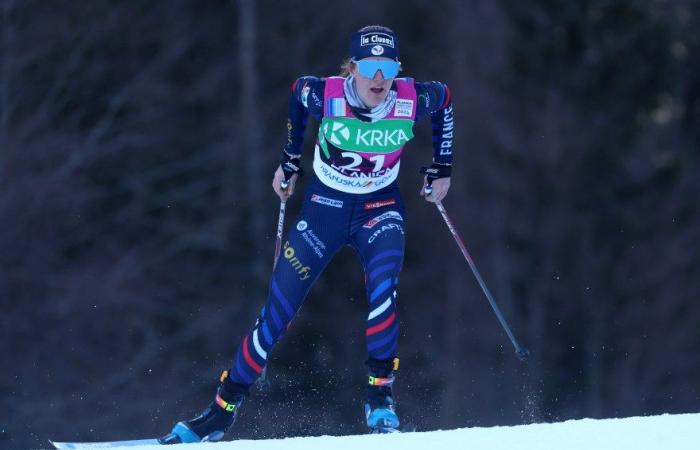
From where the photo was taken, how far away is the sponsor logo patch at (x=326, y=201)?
19.6 ft

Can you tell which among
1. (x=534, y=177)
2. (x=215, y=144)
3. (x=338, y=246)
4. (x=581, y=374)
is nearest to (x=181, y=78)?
(x=215, y=144)

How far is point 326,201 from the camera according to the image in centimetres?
600

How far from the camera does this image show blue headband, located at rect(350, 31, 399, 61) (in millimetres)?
5699

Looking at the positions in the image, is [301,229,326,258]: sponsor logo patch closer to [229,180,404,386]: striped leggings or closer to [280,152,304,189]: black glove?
[229,180,404,386]: striped leggings

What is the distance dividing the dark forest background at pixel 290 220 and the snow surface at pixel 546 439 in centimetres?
904

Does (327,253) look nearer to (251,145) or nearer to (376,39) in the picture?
(376,39)

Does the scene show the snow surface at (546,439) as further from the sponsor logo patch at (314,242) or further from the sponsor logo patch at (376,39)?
the sponsor logo patch at (376,39)

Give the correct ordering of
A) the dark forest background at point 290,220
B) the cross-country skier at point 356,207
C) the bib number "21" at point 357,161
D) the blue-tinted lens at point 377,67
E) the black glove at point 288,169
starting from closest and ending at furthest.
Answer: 1. the blue-tinted lens at point 377,67
2. the cross-country skier at point 356,207
3. the bib number "21" at point 357,161
4. the black glove at point 288,169
5. the dark forest background at point 290,220

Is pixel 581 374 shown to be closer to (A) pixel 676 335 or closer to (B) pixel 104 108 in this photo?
(A) pixel 676 335

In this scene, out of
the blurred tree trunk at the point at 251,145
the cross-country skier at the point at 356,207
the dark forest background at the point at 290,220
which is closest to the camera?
the cross-country skier at the point at 356,207

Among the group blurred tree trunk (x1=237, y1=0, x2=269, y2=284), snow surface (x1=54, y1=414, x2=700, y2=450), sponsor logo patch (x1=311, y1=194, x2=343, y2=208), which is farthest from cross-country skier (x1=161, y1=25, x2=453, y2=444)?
blurred tree trunk (x1=237, y1=0, x2=269, y2=284)

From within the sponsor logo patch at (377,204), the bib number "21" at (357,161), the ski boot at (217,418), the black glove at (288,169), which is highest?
the bib number "21" at (357,161)

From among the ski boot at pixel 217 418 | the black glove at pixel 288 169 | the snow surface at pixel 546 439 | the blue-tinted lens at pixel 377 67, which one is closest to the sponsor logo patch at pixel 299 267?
the black glove at pixel 288 169

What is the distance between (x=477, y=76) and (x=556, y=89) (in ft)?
4.32
